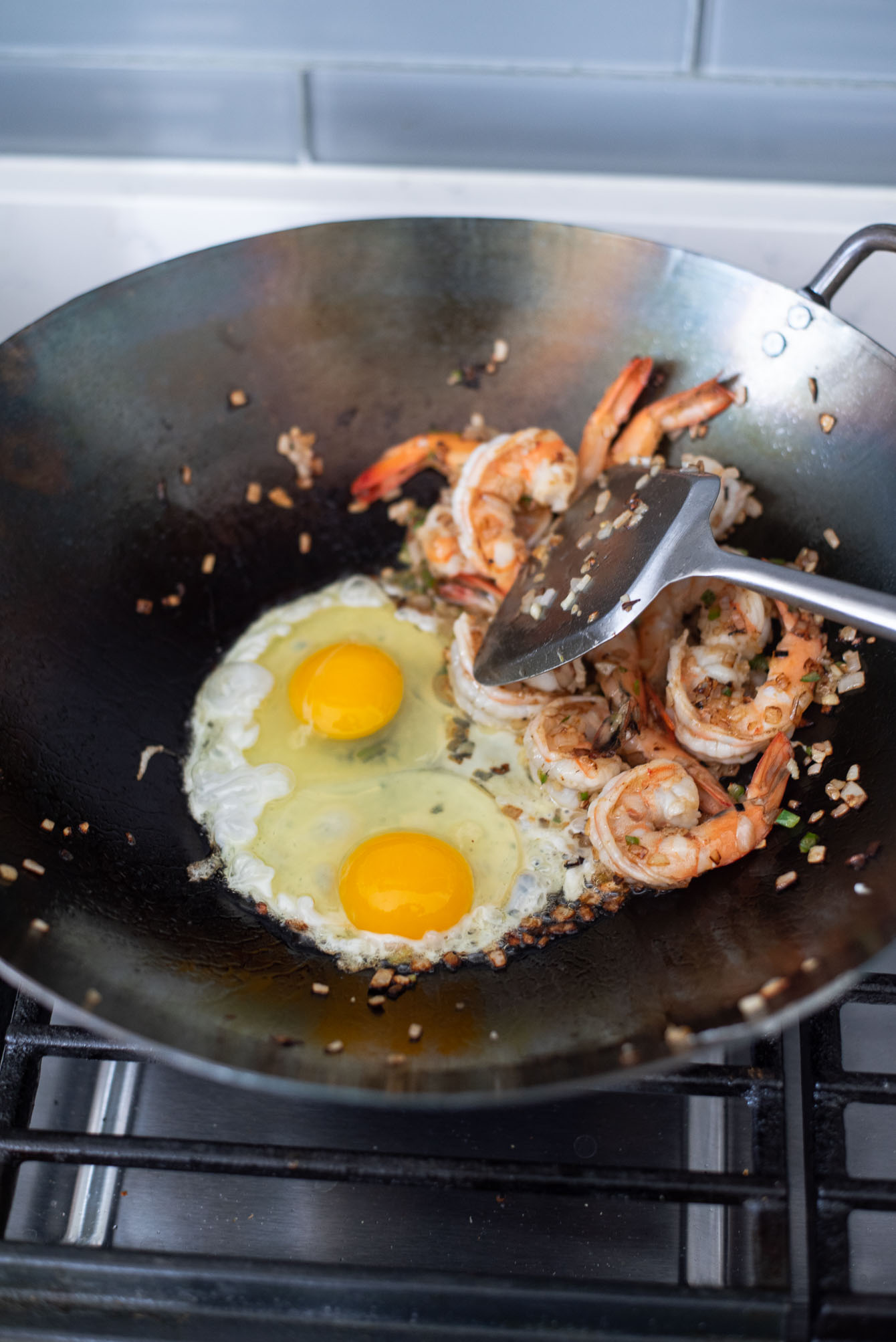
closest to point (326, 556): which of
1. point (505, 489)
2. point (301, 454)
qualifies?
point (301, 454)

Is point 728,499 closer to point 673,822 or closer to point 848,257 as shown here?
point 848,257

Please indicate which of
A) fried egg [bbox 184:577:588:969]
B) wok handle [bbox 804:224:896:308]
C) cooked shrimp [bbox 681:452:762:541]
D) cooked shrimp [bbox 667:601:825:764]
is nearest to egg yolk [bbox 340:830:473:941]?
fried egg [bbox 184:577:588:969]

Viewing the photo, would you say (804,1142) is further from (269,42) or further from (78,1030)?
(269,42)

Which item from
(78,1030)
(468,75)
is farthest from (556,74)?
(78,1030)

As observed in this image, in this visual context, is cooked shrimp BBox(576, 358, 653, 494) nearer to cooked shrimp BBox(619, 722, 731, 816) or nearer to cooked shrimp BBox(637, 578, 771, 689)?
cooked shrimp BBox(637, 578, 771, 689)

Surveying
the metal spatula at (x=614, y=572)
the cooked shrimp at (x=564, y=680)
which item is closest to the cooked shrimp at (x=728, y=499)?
the metal spatula at (x=614, y=572)
